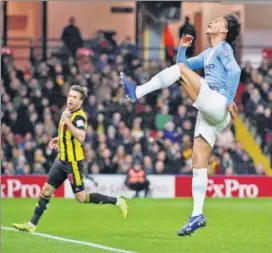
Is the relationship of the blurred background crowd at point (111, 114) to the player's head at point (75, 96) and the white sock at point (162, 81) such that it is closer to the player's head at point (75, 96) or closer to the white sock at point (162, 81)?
the player's head at point (75, 96)

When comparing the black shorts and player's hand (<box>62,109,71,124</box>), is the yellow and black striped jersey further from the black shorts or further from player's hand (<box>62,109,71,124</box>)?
player's hand (<box>62,109,71,124</box>)

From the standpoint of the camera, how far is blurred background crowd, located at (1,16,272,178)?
972 inches

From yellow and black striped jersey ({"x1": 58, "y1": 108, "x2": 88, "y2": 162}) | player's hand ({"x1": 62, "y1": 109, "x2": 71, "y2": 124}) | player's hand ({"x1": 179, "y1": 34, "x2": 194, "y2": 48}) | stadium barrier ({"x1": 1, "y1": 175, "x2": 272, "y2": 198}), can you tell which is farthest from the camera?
stadium barrier ({"x1": 1, "y1": 175, "x2": 272, "y2": 198})

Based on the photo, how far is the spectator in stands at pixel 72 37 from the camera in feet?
92.4

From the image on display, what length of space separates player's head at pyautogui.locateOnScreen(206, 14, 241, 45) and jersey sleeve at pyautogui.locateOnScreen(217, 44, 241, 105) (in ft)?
0.46

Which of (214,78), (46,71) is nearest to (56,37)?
(46,71)

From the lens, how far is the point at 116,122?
2597cm

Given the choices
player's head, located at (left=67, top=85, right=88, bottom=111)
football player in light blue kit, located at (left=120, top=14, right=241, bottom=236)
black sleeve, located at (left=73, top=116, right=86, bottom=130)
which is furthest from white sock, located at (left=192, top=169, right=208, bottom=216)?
player's head, located at (left=67, top=85, right=88, bottom=111)

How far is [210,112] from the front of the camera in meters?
12.3

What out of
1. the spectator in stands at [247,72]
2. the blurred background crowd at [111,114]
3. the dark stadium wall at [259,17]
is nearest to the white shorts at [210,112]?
the blurred background crowd at [111,114]

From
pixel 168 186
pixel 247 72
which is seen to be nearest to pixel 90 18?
pixel 247 72

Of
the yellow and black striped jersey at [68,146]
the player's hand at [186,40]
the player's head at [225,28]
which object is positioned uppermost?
the player's head at [225,28]

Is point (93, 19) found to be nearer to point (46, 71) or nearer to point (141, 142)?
point (46, 71)

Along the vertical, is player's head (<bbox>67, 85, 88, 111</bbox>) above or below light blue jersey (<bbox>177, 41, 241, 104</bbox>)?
below
